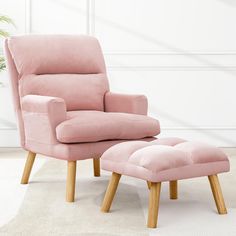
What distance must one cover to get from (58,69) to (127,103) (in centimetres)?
49

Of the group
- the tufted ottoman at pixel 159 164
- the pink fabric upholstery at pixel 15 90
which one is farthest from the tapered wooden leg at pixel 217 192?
the pink fabric upholstery at pixel 15 90

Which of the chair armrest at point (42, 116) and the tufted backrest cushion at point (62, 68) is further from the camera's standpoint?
the tufted backrest cushion at point (62, 68)

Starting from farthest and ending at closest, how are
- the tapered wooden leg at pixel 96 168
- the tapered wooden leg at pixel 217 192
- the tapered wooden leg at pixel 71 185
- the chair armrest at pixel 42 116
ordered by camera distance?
1. the tapered wooden leg at pixel 96 168
2. the chair armrest at pixel 42 116
3. the tapered wooden leg at pixel 71 185
4. the tapered wooden leg at pixel 217 192

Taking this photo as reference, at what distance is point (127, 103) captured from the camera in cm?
354

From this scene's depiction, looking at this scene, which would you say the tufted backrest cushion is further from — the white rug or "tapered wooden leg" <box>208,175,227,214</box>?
"tapered wooden leg" <box>208,175,227,214</box>

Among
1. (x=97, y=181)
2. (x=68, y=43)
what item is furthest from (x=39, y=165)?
(x=68, y=43)

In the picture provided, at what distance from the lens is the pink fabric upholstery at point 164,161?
2494 mm

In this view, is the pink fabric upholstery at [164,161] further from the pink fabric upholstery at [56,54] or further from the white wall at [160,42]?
the white wall at [160,42]

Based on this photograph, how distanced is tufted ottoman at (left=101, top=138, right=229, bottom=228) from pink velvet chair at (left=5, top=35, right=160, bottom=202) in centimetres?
34

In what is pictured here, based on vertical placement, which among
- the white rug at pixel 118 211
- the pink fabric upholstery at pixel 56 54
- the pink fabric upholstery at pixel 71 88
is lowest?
the white rug at pixel 118 211

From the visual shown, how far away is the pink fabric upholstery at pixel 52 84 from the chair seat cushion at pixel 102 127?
0.04 meters

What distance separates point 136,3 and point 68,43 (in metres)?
1.43

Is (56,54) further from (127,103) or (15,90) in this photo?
(127,103)

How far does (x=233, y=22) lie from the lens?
16.2ft
